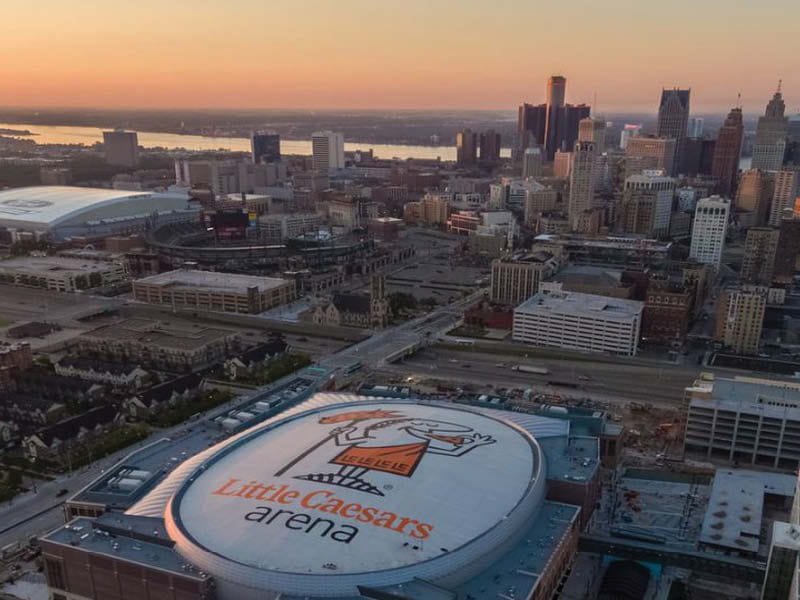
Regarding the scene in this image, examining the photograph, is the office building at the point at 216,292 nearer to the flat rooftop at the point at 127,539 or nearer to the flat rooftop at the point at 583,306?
the flat rooftop at the point at 583,306

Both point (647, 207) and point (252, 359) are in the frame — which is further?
point (647, 207)

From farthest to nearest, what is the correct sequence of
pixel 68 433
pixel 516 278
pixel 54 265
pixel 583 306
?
1. pixel 54 265
2. pixel 516 278
3. pixel 583 306
4. pixel 68 433

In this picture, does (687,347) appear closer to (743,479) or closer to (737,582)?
(743,479)

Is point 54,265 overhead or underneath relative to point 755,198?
underneath

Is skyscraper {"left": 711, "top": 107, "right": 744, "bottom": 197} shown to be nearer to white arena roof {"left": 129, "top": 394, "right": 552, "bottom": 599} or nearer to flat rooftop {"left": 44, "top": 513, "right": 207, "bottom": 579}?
white arena roof {"left": 129, "top": 394, "right": 552, "bottom": 599}

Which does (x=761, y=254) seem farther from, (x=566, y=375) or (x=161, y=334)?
(x=161, y=334)

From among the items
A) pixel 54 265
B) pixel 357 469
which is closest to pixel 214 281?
pixel 54 265

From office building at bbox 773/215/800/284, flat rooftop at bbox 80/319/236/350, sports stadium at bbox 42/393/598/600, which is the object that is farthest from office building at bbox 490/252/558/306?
sports stadium at bbox 42/393/598/600

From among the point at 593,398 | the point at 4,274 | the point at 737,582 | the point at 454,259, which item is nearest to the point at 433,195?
the point at 454,259
